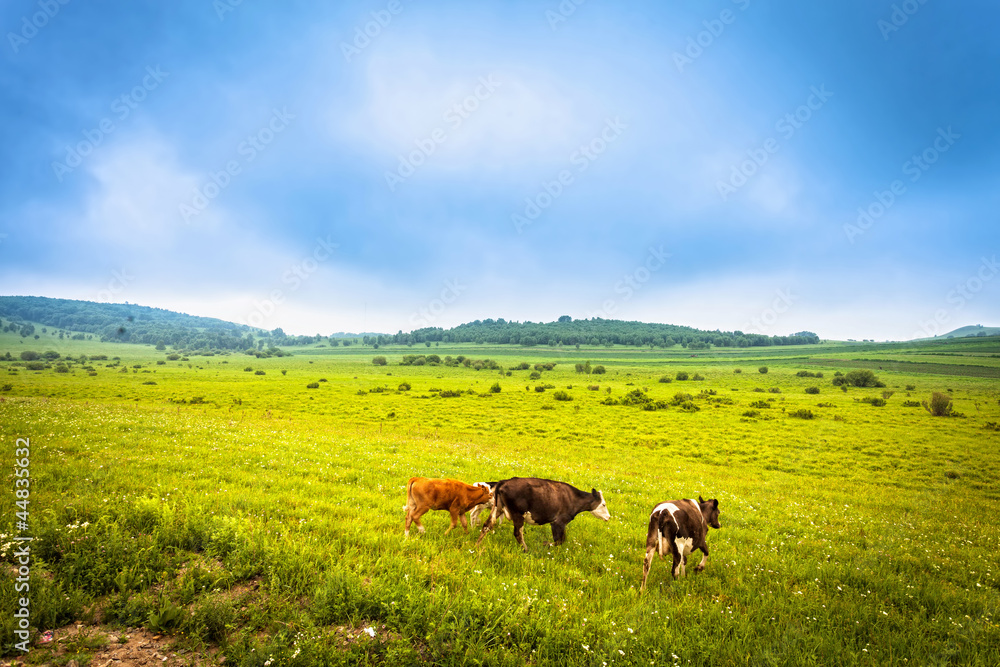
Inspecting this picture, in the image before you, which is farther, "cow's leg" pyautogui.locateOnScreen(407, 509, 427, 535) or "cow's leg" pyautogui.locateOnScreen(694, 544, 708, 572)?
"cow's leg" pyautogui.locateOnScreen(407, 509, 427, 535)

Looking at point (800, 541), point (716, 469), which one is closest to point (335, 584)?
point (800, 541)

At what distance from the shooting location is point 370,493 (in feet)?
36.4

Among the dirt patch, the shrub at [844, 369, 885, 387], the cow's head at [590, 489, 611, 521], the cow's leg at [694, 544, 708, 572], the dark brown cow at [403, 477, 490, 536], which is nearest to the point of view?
the dirt patch

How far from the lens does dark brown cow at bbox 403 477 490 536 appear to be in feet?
28.1

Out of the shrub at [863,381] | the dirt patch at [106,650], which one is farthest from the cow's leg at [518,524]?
the shrub at [863,381]

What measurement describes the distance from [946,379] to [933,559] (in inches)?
5545

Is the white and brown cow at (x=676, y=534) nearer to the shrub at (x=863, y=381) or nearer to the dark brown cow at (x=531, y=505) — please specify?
the dark brown cow at (x=531, y=505)

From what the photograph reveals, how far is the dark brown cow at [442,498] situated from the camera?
8.58 meters

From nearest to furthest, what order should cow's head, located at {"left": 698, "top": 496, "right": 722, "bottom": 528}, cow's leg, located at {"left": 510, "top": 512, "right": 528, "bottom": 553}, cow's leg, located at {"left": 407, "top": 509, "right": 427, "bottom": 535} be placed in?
cow's leg, located at {"left": 407, "top": 509, "right": 427, "bottom": 535} < cow's leg, located at {"left": 510, "top": 512, "right": 528, "bottom": 553} < cow's head, located at {"left": 698, "top": 496, "right": 722, "bottom": 528}

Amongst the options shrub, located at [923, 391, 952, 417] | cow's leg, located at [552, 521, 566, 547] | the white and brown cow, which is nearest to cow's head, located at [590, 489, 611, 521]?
cow's leg, located at [552, 521, 566, 547]

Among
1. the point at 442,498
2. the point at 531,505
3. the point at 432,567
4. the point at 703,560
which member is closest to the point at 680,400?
the point at 703,560

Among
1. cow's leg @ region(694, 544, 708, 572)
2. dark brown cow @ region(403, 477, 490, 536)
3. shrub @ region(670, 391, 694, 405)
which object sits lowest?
shrub @ region(670, 391, 694, 405)

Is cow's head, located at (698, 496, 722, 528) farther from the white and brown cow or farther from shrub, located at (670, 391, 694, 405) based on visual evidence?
→ shrub, located at (670, 391, 694, 405)

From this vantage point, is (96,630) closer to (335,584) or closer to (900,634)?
(335,584)
